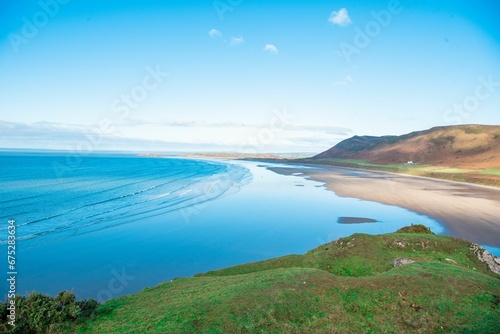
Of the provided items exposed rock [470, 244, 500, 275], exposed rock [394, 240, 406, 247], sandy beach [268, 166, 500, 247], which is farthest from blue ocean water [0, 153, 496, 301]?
exposed rock [470, 244, 500, 275]

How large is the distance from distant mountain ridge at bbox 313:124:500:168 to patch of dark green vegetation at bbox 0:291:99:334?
132 m

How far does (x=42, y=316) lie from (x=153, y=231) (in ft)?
70.4

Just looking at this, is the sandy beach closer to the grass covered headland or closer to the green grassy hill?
the grass covered headland

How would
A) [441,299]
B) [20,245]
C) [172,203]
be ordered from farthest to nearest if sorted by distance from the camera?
[172,203], [20,245], [441,299]

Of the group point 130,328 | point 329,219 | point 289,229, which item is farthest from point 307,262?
point 329,219

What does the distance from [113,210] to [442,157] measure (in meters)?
156

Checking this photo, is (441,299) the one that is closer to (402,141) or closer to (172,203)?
(172,203)

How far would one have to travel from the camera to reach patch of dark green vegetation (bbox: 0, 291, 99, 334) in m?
8.52

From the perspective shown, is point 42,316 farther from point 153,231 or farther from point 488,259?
point 153,231

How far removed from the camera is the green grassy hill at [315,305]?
8.79 m

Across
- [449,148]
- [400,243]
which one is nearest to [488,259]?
[400,243]

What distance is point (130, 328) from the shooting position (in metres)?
8.77

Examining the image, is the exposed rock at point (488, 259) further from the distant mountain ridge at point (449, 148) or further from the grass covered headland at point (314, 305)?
the distant mountain ridge at point (449, 148)

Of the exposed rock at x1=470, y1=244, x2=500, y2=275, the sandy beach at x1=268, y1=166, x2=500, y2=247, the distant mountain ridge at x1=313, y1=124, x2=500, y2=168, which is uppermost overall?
the distant mountain ridge at x1=313, y1=124, x2=500, y2=168
